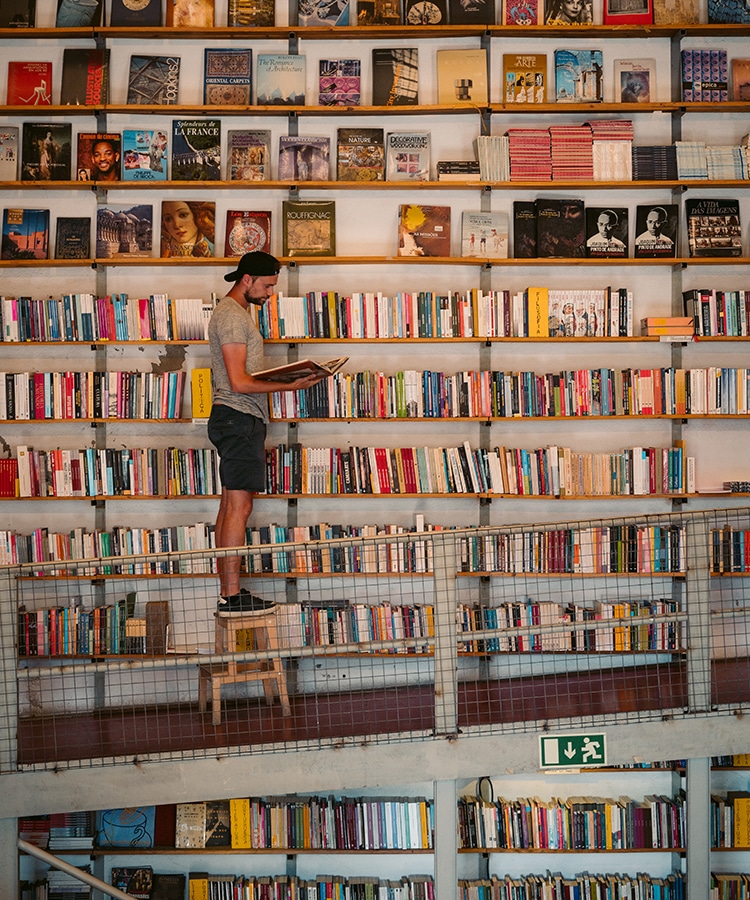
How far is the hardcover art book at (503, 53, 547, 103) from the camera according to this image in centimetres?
517

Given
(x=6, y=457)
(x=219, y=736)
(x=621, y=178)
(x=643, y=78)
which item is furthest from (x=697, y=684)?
(x=6, y=457)

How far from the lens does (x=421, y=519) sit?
196 inches

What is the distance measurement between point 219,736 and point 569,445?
98.2 inches

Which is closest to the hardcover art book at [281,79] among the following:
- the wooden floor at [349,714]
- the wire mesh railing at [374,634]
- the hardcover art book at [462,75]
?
the hardcover art book at [462,75]

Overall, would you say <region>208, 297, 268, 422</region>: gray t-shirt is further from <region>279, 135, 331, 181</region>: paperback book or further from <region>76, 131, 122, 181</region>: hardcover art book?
<region>76, 131, 122, 181</region>: hardcover art book

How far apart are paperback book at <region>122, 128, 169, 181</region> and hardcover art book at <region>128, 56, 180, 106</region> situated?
169mm

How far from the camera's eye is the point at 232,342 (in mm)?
4418

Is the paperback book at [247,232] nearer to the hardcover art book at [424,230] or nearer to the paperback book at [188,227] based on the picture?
the paperback book at [188,227]

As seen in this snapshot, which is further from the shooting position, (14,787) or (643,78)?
(643,78)

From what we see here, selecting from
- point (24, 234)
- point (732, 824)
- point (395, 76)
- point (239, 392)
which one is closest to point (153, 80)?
point (24, 234)

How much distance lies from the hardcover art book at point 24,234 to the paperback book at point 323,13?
71.2 inches

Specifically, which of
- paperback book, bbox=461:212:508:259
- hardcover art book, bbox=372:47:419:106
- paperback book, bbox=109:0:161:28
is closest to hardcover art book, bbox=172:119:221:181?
paperback book, bbox=109:0:161:28

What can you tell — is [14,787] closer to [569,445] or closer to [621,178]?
[569,445]

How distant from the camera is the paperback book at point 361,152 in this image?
17.0 ft
